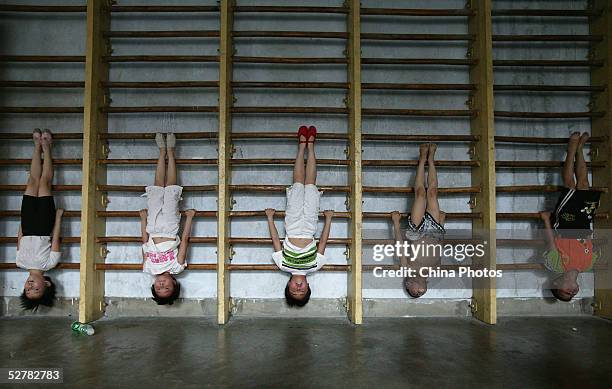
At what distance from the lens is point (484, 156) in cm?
438

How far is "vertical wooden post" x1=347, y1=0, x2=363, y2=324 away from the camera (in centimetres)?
417

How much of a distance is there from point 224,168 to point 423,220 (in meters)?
1.97

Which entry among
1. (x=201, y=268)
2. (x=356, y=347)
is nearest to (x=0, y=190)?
(x=201, y=268)

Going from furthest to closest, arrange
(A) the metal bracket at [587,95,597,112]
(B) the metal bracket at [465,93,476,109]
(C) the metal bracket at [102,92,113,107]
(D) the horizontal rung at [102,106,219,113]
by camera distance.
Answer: (A) the metal bracket at [587,95,597,112], (B) the metal bracket at [465,93,476,109], (C) the metal bracket at [102,92,113,107], (D) the horizontal rung at [102,106,219,113]

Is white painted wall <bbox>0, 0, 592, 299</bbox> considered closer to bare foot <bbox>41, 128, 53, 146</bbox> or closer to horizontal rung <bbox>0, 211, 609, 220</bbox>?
horizontal rung <bbox>0, 211, 609, 220</bbox>

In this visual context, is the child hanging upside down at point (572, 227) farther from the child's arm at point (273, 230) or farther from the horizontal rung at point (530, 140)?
the child's arm at point (273, 230)

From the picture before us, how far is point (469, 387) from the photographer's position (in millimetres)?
2752

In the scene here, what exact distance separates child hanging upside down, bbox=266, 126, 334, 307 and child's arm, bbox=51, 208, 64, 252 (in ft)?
6.61

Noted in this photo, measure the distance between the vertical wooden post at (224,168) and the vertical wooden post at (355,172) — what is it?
1178 mm

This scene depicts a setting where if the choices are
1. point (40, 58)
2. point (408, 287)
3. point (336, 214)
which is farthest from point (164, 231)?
point (408, 287)

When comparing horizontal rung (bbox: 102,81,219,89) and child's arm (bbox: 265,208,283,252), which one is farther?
horizontal rung (bbox: 102,81,219,89)

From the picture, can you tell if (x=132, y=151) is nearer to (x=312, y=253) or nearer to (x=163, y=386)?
(x=312, y=253)

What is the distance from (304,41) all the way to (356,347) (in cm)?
310

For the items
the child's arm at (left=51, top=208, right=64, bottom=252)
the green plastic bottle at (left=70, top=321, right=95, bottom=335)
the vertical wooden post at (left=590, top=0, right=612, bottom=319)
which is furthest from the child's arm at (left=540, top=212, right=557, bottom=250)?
the child's arm at (left=51, top=208, right=64, bottom=252)
